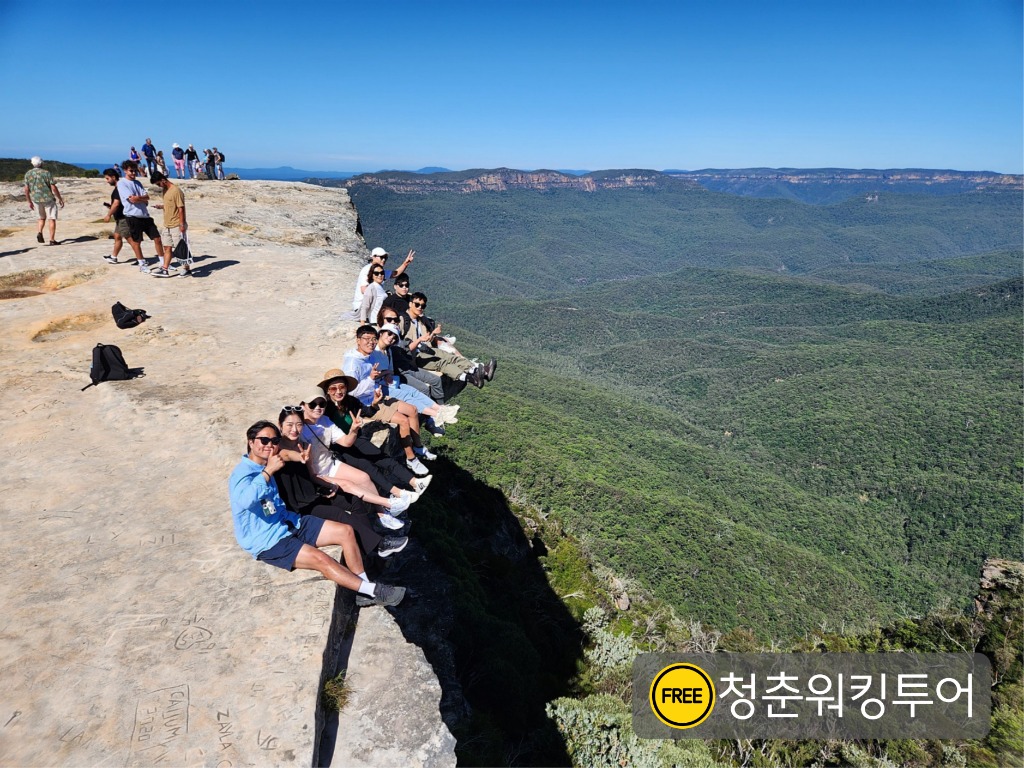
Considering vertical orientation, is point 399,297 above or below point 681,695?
Answer: above

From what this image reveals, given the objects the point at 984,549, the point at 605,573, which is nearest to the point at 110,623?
the point at 605,573

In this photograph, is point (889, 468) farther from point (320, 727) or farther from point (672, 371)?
point (320, 727)

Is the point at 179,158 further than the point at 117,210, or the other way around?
the point at 179,158

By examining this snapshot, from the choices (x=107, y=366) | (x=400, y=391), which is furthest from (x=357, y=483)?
(x=107, y=366)

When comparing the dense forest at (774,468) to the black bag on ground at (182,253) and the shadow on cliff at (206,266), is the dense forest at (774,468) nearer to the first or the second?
the shadow on cliff at (206,266)

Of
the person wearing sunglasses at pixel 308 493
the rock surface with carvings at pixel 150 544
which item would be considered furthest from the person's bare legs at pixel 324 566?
the person wearing sunglasses at pixel 308 493

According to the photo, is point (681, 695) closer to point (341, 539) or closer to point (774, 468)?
point (341, 539)

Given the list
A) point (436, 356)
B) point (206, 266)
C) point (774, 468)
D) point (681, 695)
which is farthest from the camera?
point (774, 468)

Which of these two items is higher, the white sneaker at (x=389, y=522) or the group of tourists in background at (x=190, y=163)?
the group of tourists in background at (x=190, y=163)
